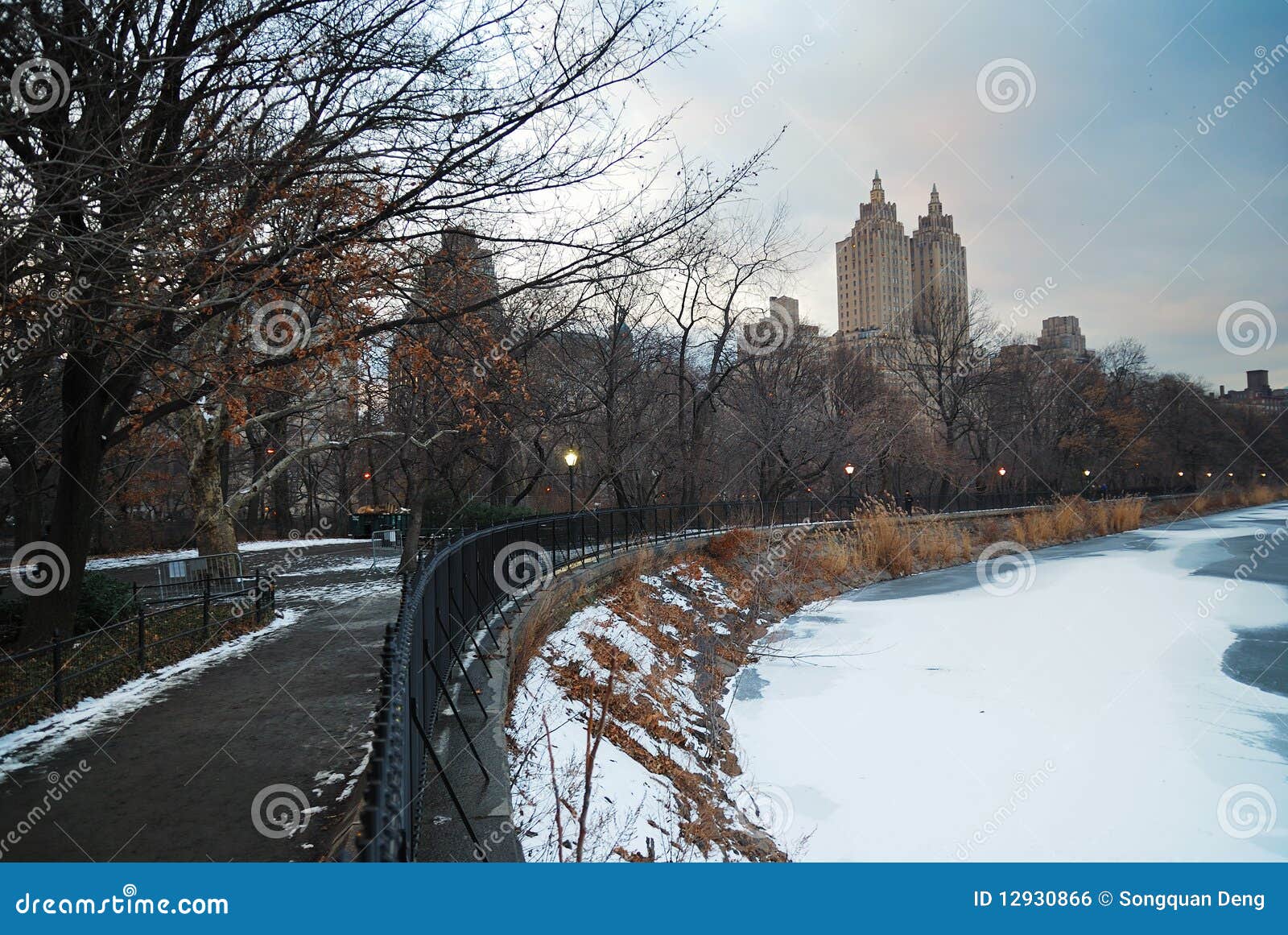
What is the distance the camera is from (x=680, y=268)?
7652mm

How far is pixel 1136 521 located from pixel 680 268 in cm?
4736

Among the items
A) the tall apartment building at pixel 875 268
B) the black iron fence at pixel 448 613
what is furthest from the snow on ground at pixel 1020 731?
the tall apartment building at pixel 875 268

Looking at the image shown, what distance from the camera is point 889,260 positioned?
14825cm

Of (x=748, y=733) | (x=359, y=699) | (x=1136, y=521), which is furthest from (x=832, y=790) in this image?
(x=1136, y=521)

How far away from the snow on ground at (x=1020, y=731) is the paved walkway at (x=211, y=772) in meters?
4.95

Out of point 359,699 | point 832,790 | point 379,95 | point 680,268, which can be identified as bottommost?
point 832,790

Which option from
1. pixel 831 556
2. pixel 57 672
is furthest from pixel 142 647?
pixel 831 556

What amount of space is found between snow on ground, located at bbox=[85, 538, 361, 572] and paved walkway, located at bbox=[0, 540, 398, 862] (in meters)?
14.0

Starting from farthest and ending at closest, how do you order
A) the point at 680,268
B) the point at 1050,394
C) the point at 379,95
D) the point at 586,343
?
the point at 1050,394
the point at 586,343
the point at 680,268
the point at 379,95

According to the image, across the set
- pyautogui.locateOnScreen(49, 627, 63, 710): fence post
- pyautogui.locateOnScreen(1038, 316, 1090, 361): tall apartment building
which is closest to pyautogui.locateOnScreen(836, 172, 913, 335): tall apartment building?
pyautogui.locateOnScreen(1038, 316, 1090, 361): tall apartment building

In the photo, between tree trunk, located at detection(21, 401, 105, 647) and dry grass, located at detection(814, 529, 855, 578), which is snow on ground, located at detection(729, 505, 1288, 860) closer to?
dry grass, located at detection(814, 529, 855, 578)

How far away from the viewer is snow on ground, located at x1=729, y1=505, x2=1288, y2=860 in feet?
27.0

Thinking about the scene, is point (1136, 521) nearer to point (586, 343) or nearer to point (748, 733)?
point (586, 343)

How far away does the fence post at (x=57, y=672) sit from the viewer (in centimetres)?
751
